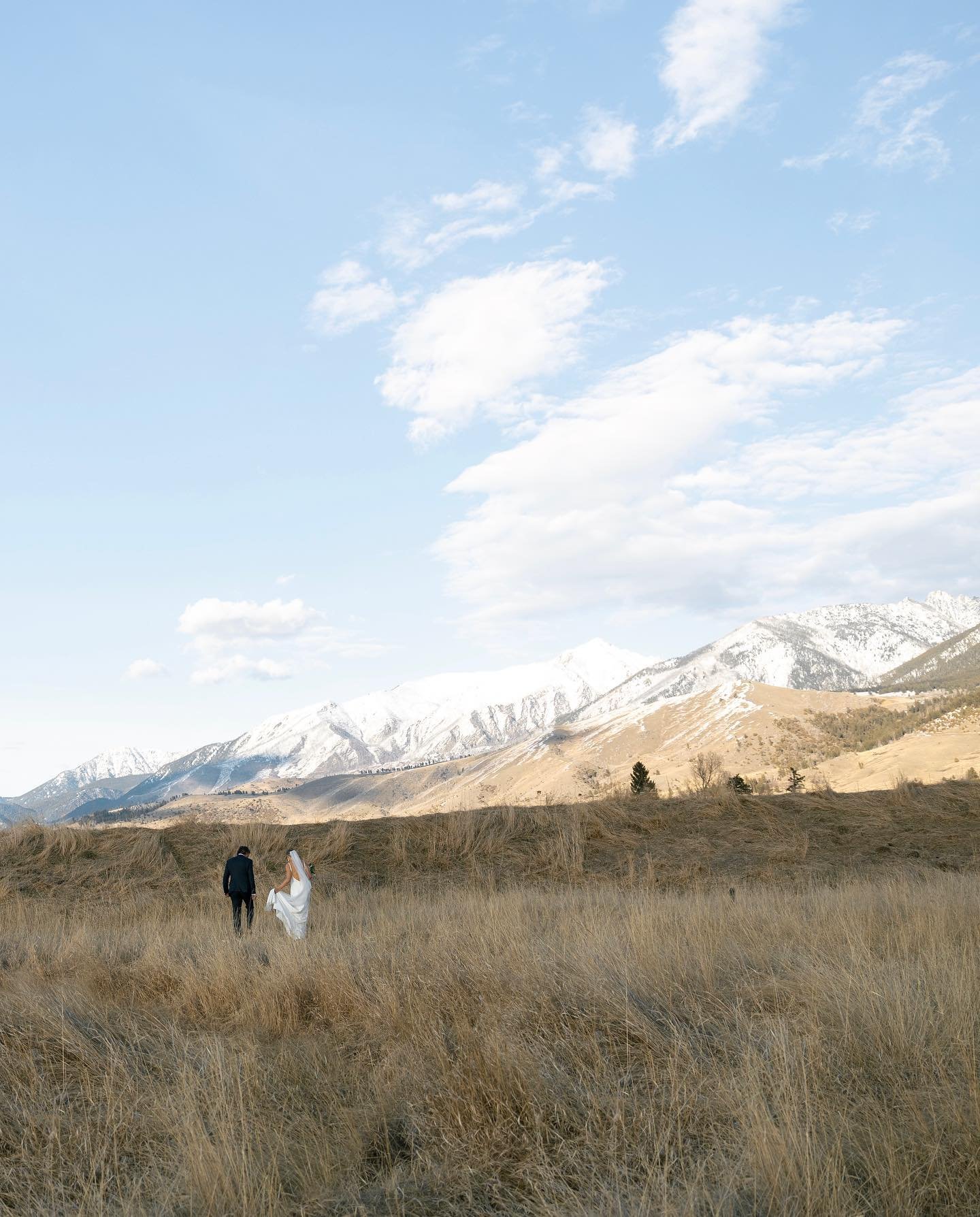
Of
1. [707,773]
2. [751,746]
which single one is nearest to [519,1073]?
[707,773]

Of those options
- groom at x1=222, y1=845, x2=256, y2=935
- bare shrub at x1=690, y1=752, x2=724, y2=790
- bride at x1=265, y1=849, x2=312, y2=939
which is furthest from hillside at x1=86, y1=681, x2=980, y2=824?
bride at x1=265, y1=849, x2=312, y2=939

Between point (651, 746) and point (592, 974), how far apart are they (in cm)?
14576

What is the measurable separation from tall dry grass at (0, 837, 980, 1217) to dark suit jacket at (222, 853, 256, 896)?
12.0ft

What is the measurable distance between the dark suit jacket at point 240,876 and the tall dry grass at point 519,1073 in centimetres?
365

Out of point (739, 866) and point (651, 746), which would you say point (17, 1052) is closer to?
point (739, 866)

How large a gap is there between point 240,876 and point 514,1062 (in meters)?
8.89

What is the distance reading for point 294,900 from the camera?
10.6m

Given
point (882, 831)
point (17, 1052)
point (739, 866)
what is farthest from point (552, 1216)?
point (882, 831)

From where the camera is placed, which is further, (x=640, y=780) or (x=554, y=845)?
(x=640, y=780)

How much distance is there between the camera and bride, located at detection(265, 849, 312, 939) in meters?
10.4

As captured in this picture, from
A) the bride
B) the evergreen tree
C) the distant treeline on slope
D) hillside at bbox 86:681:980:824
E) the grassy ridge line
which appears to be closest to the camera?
the bride

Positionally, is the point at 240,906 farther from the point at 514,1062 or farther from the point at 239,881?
the point at 514,1062

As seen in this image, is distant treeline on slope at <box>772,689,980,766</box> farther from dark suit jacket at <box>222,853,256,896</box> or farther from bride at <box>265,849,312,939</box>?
bride at <box>265,849,312,939</box>

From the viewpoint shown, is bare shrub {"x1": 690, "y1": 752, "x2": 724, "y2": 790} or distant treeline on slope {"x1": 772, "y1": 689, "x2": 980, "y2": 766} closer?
bare shrub {"x1": 690, "y1": 752, "x2": 724, "y2": 790}
